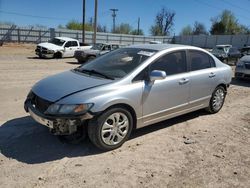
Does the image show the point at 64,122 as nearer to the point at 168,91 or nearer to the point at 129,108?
the point at 129,108

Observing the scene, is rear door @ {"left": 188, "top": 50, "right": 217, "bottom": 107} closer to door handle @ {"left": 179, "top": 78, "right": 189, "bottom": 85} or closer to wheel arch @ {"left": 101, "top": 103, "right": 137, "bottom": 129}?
door handle @ {"left": 179, "top": 78, "right": 189, "bottom": 85}

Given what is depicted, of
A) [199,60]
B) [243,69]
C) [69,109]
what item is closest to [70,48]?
[243,69]

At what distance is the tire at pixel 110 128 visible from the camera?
4.03 m

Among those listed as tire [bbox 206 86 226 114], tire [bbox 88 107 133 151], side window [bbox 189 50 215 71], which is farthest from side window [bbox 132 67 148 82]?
tire [bbox 206 86 226 114]

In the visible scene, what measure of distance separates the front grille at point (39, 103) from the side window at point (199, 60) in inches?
114

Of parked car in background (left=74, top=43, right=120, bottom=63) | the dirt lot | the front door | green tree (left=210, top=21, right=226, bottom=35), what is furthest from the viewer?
green tree (left=210, top=21, right=226, bottom=35)

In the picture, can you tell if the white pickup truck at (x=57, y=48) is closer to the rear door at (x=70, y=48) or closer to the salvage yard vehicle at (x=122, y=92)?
the rear door at (x=70, y=48)

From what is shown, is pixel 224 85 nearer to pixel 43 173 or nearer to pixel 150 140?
pixel 150 140

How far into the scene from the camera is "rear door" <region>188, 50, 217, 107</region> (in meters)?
5.47

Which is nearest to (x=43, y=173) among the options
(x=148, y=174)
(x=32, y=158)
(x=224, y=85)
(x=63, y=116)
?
(x=32, y=158)

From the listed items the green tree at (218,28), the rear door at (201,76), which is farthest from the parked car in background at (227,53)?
the green tree at (218,28)

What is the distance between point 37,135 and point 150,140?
190cm

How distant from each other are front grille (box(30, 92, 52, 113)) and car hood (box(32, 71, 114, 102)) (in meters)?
0.05

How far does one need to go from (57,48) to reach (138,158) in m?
17.7
